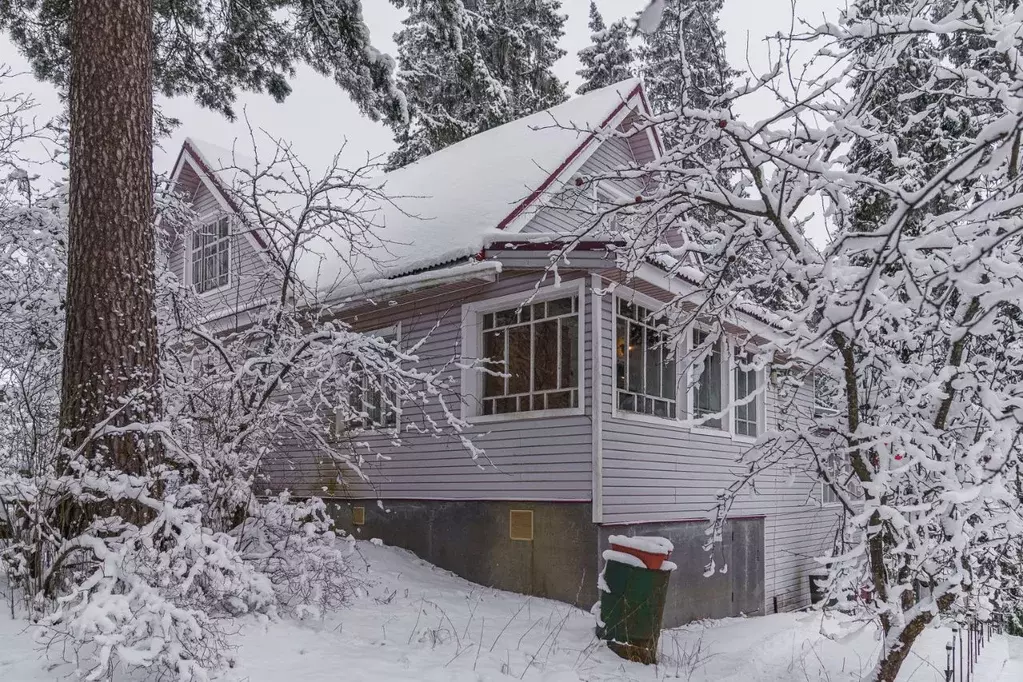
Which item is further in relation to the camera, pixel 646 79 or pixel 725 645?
pixel 646 79

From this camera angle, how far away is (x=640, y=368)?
1004 cm

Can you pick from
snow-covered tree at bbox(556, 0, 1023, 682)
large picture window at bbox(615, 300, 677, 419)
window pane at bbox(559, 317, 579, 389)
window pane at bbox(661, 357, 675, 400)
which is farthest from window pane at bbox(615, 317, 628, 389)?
snow-covered tree at bbox(556, 0, 1023, 682)

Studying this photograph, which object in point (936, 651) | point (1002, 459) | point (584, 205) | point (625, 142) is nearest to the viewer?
point (1002, 459)

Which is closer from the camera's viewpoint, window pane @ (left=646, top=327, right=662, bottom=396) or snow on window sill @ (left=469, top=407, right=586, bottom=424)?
snow on window sill @ (left=469, top=407, right=586, bottom=424)

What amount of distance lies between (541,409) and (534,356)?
636 millimetres

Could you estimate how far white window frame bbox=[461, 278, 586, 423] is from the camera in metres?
9.18

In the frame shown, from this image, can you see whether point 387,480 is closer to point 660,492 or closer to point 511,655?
point 660,492

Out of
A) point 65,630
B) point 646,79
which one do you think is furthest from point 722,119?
point 646,79

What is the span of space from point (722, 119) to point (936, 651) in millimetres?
6502

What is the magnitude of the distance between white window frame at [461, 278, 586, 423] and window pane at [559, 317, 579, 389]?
0.10 m

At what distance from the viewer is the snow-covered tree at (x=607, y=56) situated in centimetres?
2842

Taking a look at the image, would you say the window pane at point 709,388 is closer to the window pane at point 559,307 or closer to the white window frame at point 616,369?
the white window frame at point 616,369

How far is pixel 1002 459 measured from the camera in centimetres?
442

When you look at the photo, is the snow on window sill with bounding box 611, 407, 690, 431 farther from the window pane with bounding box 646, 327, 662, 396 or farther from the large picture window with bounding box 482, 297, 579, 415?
the large picture window with bounding box 482, 297, 579, 415
